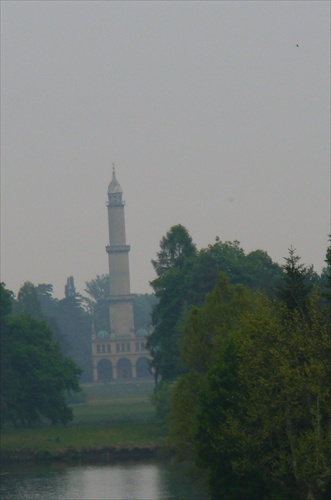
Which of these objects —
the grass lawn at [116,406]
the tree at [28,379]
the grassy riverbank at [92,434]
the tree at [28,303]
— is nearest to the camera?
the grassy riverbank at [92,434]

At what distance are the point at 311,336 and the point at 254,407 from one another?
3021mm

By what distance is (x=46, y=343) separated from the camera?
99.2 m

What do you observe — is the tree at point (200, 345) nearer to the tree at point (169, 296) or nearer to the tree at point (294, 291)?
the tree at point (294, 291)

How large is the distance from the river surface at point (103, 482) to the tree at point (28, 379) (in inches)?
646

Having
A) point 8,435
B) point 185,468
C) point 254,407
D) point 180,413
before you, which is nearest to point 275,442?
point 254,407

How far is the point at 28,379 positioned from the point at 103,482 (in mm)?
28879

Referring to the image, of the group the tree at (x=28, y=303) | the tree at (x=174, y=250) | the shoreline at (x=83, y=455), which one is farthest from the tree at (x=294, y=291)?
the tree at (x=28, y=303)

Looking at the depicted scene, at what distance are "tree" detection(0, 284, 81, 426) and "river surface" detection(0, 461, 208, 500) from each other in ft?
53.9

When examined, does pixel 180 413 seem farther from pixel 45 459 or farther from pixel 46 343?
pixel 46 343

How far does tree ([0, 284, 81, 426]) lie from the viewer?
312ft

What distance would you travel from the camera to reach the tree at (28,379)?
312ft

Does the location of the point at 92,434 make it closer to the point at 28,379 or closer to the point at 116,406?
the point at 28,379

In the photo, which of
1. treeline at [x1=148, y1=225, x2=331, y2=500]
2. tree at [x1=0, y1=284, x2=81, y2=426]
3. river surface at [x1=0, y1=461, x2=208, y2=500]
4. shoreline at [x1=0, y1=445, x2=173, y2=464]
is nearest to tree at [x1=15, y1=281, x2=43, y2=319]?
tree at [x1=0, y1=284, x2=81, y2=426]

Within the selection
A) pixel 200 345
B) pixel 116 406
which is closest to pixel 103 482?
pixel 200 345
